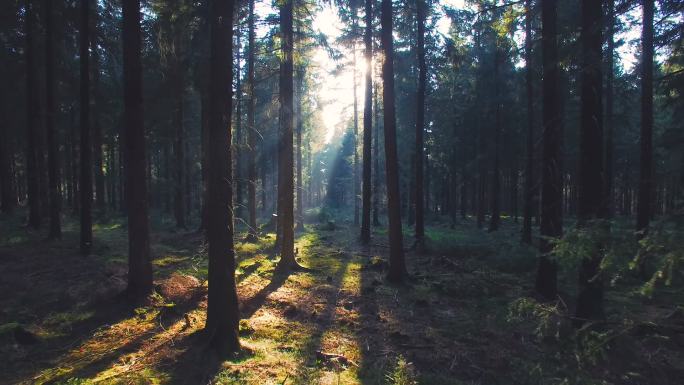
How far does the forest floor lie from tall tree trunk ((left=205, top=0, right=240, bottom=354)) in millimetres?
485

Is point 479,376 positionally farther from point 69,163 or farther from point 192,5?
point 69,163

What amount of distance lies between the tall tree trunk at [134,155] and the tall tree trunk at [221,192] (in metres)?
2.99

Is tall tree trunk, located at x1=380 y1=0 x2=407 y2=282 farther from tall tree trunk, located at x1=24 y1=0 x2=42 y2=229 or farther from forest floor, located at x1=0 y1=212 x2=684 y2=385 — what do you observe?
tall tree trunk, located at x1=24 y1=0 x2=42 y2=229

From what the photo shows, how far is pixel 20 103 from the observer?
20.6 m

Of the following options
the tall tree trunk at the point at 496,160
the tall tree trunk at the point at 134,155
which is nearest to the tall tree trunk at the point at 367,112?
the tall tree trunk at the point at 496,160

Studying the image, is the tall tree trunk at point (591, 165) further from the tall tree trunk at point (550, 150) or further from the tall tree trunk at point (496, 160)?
the tall tree trunk at point (496, 160)

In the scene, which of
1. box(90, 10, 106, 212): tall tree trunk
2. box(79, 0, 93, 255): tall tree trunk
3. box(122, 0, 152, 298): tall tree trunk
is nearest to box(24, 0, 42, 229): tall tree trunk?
box(90, 10, 106, 212): tall tree trunk

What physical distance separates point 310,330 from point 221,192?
3.44 meters

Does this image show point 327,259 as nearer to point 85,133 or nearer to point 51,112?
point 85,133

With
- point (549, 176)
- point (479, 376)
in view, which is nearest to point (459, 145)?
point (549, 176)

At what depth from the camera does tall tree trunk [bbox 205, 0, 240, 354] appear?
682 cm

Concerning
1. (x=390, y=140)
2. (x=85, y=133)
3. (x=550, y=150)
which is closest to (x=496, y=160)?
(x=390, y=140)

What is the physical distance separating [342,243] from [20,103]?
18154 millimetres

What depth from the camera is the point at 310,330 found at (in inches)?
324
